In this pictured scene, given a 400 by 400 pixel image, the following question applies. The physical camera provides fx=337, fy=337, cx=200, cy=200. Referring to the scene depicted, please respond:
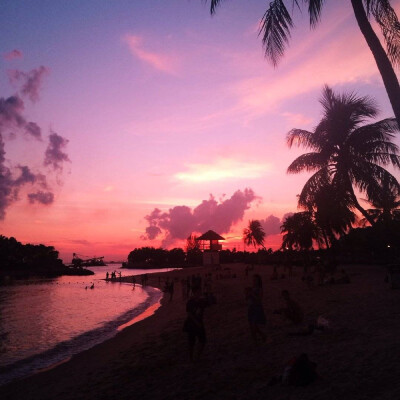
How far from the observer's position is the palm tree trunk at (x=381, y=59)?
618 centimetres

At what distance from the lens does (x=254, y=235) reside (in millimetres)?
96188

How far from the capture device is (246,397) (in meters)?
5.53

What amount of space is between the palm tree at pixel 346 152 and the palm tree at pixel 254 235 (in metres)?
72.8

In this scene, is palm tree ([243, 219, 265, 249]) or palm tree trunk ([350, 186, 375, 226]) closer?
palm tree trunk ([350, 186, 375, 226])

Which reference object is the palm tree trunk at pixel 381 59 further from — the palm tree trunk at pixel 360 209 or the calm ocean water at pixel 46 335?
the palm tree trunk at pixel 360 209

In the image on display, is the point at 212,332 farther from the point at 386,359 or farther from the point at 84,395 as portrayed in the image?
the point at 386,359

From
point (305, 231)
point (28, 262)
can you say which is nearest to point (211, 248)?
point (305, 231)

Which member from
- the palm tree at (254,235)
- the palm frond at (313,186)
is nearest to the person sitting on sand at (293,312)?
the palm frond at (313,186)

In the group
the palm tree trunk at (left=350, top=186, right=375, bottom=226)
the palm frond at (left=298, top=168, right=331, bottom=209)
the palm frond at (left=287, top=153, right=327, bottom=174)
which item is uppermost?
the palm frond at (left=287, top=153, right=327, bottom=174)

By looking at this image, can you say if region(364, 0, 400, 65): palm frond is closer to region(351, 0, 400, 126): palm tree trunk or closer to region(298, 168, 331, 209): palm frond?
region(351, 0, 400, 126): palm tree trunk

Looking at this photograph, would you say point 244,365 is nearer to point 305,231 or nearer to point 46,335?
point 46,335

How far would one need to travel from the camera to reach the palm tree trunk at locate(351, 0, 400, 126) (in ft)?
20.3

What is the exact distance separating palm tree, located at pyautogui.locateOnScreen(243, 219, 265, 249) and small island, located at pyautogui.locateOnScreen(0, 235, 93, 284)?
71.1m

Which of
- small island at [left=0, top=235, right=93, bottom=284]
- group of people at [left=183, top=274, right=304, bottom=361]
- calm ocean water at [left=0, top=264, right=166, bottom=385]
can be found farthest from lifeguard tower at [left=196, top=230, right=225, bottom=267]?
small island at [left=0, top=235, right=93, bottom=284]
